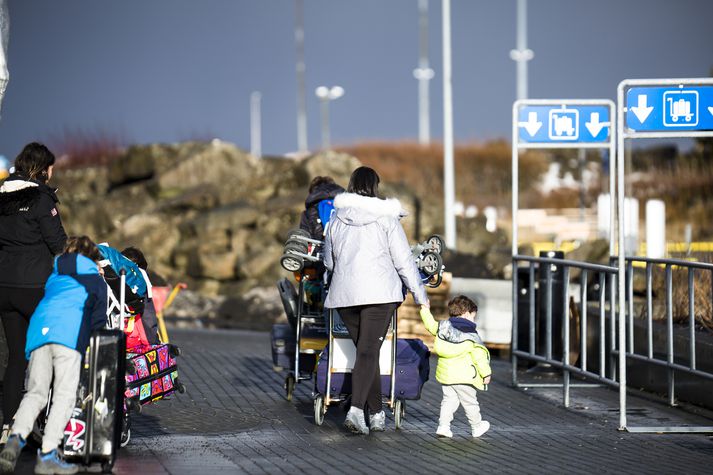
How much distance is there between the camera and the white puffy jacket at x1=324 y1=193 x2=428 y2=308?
10.5 metres

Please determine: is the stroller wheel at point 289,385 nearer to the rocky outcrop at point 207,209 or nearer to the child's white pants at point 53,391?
the child's white pants at point 53,391

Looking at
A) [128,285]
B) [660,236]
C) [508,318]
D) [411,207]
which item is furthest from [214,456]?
[411,207]

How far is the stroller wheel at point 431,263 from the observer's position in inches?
431

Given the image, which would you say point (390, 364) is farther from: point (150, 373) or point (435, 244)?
point (150, 373)

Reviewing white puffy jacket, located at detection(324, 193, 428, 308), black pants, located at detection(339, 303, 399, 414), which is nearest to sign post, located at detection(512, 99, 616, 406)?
white puffy jacket, located at detection(324, 193, 428, 308)

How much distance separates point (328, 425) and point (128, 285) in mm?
2253

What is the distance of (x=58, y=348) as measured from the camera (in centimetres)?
860

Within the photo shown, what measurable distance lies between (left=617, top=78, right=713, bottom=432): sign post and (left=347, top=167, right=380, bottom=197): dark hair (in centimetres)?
212

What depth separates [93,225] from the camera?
42.2 meters

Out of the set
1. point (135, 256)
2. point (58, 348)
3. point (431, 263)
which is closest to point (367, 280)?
point (431, 263)

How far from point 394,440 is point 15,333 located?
9.37 ft

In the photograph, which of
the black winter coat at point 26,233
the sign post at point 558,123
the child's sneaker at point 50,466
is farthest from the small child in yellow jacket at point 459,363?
the sign post at point 558,123

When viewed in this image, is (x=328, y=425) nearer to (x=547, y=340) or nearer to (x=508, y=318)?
(x=547, y=340)

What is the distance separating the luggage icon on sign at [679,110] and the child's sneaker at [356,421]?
3.52 meters
